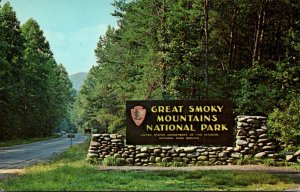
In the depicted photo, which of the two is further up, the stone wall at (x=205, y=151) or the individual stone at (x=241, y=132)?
the individual stone at (x=241, y=132)

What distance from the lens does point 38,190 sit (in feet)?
40.0

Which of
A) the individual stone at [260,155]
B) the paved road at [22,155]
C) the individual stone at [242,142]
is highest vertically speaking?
the individual stone at [242,142]

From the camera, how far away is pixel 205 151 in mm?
21562

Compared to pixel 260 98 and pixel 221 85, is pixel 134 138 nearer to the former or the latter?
pixel 260 98

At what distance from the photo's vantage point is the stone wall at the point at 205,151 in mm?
21453

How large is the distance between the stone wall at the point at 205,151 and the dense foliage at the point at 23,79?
22.2 metres

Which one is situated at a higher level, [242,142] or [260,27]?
[260,27]

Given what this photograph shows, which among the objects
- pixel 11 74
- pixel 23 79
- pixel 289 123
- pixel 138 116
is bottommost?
pixel 289 123

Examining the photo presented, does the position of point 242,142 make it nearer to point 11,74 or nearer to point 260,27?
point 260,27

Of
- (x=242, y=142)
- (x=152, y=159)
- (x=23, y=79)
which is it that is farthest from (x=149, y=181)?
(x=23, y=79)

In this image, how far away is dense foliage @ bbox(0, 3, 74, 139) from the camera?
1986 inches

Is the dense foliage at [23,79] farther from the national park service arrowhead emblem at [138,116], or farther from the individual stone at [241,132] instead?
the individual stone at [241,132]

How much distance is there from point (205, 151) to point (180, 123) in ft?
5.89

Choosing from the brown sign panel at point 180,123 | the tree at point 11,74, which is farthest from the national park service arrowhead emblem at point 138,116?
the tree at point 11,74
